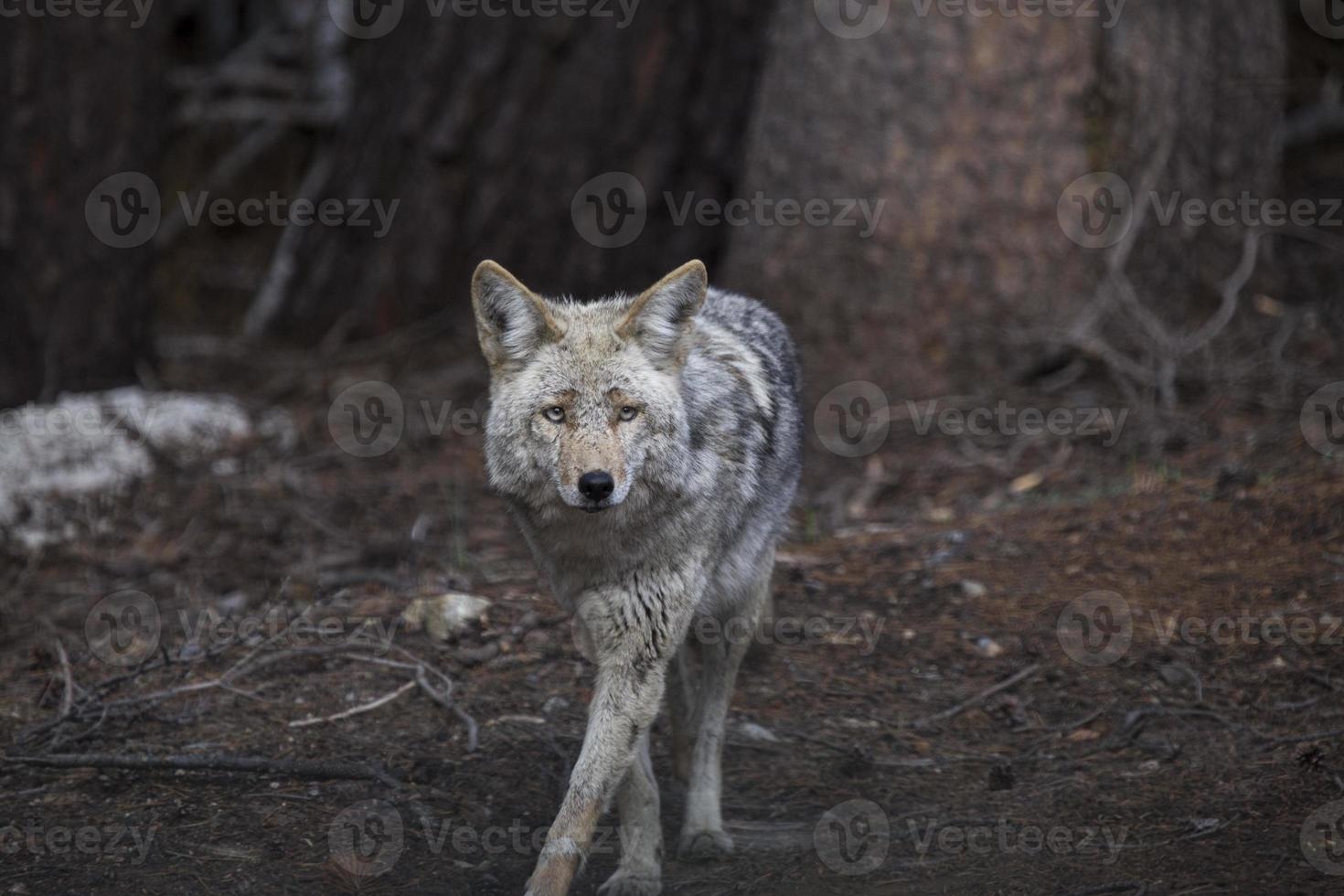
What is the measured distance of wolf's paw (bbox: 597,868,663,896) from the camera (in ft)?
14.6

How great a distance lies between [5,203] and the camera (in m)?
8.46

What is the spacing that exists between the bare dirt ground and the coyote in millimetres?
408

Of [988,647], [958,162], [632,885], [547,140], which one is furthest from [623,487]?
[547,140]

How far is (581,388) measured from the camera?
4.24 m

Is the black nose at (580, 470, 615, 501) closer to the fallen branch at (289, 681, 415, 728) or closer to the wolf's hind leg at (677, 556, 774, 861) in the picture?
the wolf's hind leg at (677, 556, 774, 861)

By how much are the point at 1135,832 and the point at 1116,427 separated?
398 centimetres

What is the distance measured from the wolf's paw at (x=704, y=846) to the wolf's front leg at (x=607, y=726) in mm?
571

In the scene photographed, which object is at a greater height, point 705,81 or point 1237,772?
point 705,81

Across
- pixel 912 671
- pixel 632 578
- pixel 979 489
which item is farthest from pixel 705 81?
pixel 632 578

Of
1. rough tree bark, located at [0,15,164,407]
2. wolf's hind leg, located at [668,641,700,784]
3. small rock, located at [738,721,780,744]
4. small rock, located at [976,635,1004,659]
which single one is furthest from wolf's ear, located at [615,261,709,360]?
rough tree bark, located at [0,15,164,407]

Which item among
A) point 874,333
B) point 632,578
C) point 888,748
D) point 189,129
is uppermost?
point 189,129

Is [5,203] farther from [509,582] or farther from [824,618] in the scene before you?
[824,618]

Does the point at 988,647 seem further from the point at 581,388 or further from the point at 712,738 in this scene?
the point at 581,388

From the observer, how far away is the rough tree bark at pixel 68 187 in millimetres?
8469
